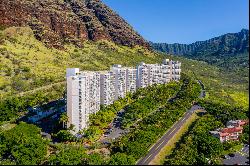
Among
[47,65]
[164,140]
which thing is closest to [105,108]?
[164,140]

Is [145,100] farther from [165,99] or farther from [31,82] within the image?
[31,82]

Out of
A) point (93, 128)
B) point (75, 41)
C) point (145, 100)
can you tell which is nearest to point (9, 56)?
point (75, 41)

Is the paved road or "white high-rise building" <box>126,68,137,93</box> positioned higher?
"white high-rise building" <box>126,68,137,93</box>

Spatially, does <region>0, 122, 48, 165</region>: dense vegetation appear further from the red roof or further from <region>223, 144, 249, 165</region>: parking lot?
the red roof

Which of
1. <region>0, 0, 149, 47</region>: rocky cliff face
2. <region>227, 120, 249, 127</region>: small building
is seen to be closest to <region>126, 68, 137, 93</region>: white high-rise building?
<region>227, 120, 249, 127</region>: small building

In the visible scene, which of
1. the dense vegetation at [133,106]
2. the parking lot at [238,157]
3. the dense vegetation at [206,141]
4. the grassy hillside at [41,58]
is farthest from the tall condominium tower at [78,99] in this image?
the grassy hillside at [41,58]
